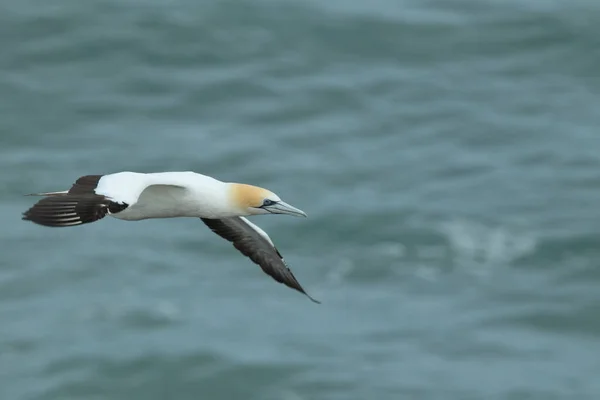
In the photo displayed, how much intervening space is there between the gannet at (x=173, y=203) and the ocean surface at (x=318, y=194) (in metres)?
19.3

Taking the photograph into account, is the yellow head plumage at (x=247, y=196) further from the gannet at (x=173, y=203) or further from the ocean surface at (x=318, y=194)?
the ocean surface at (x=318, y=194)

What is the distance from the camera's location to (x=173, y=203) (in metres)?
14.6

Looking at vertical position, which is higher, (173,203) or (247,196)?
(247,196)

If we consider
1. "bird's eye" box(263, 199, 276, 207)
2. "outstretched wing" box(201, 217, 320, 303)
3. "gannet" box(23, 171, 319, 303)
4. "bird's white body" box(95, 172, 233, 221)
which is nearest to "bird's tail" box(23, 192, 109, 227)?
"gannet" box(23, 171, 319, 303)

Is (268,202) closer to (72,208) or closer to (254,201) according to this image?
(254,201)

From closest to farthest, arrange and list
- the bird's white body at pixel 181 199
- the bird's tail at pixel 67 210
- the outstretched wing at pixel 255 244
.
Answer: the bird's tail at pixel 67 210, the bird's white body at pixel 181 199, the outstretched wing at pixel 255 244

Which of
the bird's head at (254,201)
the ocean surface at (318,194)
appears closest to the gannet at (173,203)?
the bird's head at (254,201)

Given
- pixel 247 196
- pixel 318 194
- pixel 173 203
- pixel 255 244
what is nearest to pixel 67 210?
pixel 173 203

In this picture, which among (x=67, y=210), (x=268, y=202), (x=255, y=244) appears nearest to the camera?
(x=67, y=210)

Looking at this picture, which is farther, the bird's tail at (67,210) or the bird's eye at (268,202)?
the bird's eye at (268,202)

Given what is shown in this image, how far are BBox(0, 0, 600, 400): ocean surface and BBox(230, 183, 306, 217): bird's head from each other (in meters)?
20.9

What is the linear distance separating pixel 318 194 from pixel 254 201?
28878 mm

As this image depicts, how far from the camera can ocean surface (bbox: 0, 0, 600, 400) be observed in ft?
123

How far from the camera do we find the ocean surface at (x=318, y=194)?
Result: 3744 cm
